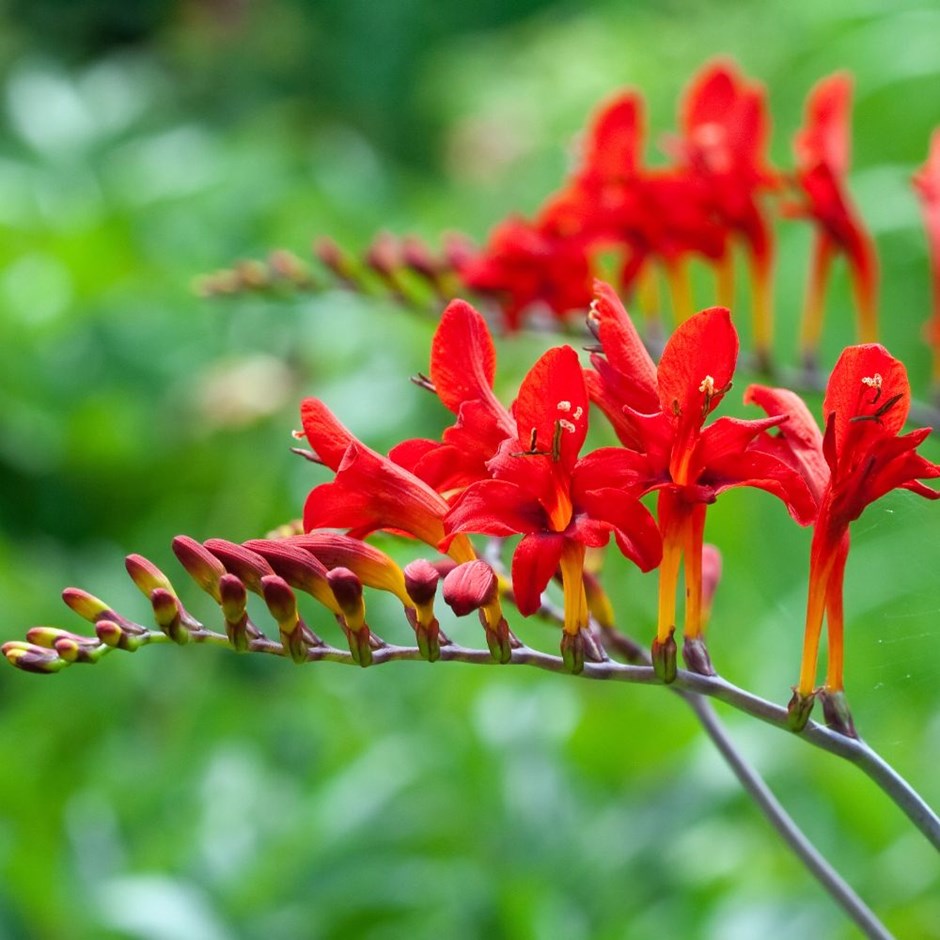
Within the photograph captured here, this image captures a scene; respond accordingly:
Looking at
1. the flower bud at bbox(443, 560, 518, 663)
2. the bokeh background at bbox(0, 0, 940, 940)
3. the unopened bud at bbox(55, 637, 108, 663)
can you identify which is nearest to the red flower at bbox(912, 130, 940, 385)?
the bokeh background at bbox(0, 0, 940, 940)

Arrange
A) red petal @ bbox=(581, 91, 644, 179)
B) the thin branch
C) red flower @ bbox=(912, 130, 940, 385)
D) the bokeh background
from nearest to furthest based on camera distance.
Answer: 1. the thin branch
2. red flower @ bbox=(912, 130, 940, 385)
3. red petal @ bbox=(581, 91, 644, 179)
4. the bokeh background

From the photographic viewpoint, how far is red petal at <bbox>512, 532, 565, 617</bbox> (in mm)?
475

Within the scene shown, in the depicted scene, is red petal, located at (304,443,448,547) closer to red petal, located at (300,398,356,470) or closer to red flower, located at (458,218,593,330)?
red petal, located at (300,398,356,470)

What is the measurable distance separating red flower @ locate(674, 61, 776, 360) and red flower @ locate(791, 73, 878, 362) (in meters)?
0.03

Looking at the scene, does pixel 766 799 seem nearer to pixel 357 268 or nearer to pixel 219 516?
pixel 357 268

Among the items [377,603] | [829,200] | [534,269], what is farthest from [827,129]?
[377,603]

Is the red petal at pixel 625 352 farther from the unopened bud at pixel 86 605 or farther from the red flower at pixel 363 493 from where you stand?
the unopened bud at pixel 86 605

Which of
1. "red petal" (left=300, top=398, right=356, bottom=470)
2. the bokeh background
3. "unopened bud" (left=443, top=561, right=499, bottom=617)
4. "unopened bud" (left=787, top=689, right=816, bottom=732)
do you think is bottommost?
the bokeh background

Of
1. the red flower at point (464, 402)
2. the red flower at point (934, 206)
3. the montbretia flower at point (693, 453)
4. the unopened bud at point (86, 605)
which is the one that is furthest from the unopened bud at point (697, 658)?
the red flower at point (934, 206)

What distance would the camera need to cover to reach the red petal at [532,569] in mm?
475

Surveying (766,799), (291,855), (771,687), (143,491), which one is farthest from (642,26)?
(766,799)

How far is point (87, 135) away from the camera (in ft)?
12.8

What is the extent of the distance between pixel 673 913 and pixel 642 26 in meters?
3.02

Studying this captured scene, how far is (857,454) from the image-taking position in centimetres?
48
